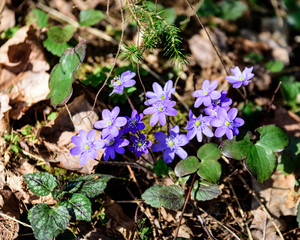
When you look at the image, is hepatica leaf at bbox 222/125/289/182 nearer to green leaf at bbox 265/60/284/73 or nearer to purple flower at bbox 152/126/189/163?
purple flower at bbox 152/126/189/163

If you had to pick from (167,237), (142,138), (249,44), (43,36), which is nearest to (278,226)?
(167,237)

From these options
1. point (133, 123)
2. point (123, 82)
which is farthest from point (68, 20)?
point (133, 123)

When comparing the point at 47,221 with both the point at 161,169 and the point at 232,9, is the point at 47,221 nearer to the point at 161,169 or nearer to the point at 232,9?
the point at 161,169

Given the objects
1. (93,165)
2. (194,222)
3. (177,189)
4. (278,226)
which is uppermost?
(93,165)

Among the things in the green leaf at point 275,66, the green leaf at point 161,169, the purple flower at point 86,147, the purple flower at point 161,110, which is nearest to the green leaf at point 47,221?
the purple flower at point 86,147

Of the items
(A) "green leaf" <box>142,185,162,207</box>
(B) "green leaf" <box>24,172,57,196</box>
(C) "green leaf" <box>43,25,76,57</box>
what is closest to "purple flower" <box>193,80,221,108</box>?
(A) "green leaf" <box>142,185,162,207</box>

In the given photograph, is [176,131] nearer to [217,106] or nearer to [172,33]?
[217,106]
